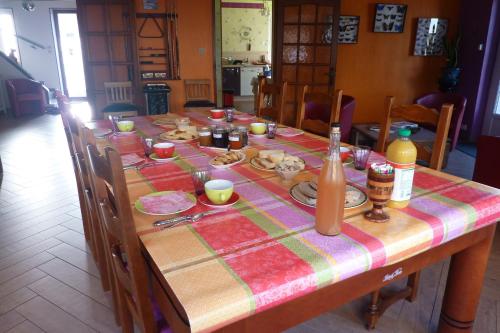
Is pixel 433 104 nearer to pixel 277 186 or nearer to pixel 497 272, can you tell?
pixel 497 272

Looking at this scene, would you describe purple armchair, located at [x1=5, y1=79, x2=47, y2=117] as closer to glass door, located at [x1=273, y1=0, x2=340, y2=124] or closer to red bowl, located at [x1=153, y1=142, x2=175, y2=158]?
glass door, located at [x1=273, y1=0, x2=340, y2=124]

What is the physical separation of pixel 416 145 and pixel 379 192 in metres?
0.75

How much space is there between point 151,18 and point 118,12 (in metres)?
0.44

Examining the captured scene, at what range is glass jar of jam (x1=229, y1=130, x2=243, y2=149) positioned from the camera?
1.69 metres

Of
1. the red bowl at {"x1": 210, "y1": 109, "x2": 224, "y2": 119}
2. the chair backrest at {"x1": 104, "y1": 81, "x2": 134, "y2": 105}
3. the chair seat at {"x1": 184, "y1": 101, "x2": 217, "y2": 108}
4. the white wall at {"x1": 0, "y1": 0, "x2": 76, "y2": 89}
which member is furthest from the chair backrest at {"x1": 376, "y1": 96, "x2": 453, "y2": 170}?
the white wall at {"x1": 0, "y1": 0, "x2": 76, "y2": 89}

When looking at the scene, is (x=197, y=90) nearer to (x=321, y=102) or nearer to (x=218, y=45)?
(x=218, y=45)

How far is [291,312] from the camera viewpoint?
0.80 metres

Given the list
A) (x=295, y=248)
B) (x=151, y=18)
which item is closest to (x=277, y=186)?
(x=295, y=248)

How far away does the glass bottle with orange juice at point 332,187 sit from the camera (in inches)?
33.5

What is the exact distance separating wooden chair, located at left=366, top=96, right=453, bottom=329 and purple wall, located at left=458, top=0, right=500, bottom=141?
3.99m

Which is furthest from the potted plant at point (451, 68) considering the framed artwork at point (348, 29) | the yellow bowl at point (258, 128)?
the yellow bowl at point (258, 128)

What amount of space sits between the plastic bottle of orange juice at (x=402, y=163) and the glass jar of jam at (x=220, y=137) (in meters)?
0.88

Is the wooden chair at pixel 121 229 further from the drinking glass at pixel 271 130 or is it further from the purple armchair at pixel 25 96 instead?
the purple armchair at pixel 25 96

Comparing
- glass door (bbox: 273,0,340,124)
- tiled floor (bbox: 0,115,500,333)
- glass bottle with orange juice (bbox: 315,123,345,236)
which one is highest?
glass door (bbox: 273,0,340,124)
